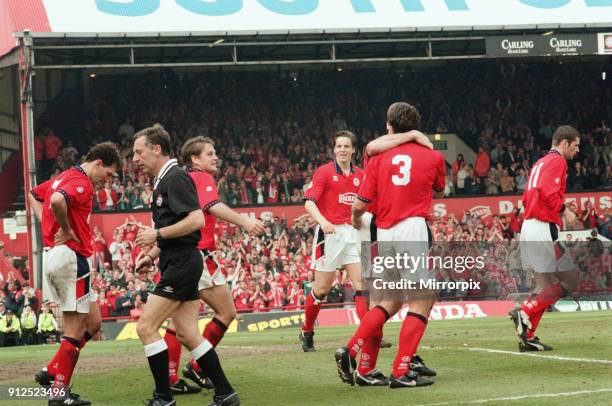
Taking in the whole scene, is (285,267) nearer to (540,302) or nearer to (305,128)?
(305,128)

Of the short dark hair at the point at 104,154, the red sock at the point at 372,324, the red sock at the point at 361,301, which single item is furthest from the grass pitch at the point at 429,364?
the short dark hair at the point at 104,154

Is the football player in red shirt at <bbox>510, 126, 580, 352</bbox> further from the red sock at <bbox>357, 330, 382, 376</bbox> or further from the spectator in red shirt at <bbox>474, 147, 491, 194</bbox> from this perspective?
the spectator in red shirt at <bbox>474, 147, 491, 194</bbox>

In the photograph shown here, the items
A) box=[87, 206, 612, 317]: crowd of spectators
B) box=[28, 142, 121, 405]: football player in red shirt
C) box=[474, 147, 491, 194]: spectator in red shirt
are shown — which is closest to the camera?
box=[28, 142, 121, 405]: football player in red shirt

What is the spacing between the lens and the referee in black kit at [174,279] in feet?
26.9

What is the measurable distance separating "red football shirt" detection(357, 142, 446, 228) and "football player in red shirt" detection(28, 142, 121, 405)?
8.45 feet

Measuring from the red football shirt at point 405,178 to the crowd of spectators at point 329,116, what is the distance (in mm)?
22851

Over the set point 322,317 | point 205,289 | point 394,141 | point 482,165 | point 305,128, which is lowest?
point 322,317

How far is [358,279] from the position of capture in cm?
1336

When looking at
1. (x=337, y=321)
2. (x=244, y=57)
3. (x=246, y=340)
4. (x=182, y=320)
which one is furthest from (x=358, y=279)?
(x=244, y=57)

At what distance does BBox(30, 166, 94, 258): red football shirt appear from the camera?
30.9 ft

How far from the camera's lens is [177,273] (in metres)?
8.28

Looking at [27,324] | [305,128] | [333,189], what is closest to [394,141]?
[333,189]

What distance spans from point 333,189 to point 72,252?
4.40m

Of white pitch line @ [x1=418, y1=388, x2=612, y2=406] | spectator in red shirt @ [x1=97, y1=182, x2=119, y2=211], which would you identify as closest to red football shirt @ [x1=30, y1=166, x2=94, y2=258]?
white pitch line @ [x1=418, y1=388, x2=612, y2=406]
